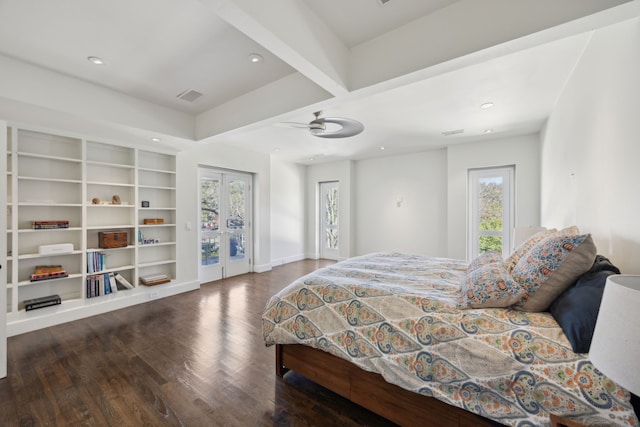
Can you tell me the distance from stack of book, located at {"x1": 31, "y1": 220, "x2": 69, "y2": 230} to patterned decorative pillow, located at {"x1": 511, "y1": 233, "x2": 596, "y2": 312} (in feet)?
15.9

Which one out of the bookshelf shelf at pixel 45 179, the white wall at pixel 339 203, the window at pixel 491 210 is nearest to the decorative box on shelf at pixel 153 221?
the bookshelf shelf at pixel 45 179

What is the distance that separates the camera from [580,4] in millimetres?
1500

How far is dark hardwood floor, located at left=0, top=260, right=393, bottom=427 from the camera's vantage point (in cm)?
178

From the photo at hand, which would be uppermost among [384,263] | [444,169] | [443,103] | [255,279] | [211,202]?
[443,103]

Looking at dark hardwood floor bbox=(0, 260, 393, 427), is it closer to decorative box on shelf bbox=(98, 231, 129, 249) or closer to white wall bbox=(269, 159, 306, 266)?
decorative box on shelf bbox=(98, 231, 129, 249)

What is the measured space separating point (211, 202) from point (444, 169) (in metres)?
4.94

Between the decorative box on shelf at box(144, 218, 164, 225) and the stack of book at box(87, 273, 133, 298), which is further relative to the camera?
the decorative box on shelf at box(144, 218, 164, 225)

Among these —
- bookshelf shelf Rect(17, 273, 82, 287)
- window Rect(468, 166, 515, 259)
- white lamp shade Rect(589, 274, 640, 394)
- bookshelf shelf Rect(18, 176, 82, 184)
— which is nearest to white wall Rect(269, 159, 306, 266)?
bookshelf shelf Rect(18, 176, 82, 184)

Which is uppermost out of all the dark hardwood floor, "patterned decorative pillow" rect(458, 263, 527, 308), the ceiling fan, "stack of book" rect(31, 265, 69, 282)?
the ceiling fan

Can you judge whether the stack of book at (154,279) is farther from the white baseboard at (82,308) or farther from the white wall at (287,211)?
the white wall at (287,211)

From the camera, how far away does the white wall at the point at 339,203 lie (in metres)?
6.88

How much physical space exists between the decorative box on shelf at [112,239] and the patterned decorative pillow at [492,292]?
4.43 m

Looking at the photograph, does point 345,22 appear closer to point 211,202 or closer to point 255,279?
point 211,202

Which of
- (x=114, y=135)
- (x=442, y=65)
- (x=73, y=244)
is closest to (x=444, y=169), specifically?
(x=442, y=65)
